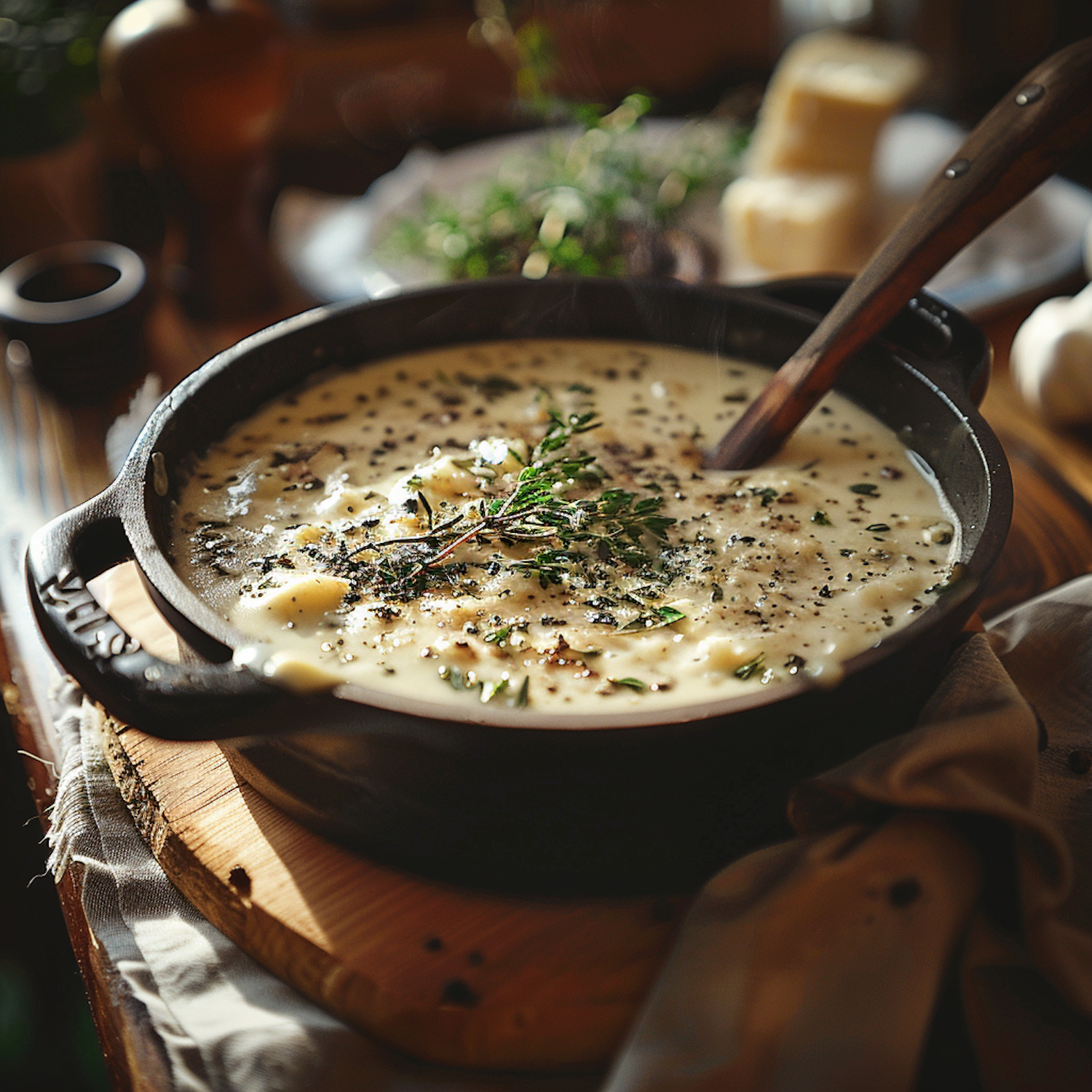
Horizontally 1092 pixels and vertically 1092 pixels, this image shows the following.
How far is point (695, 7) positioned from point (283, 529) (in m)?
3.36

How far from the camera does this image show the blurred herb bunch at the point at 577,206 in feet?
7.20

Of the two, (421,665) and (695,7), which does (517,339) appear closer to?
(421,665)

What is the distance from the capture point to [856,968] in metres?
0.90

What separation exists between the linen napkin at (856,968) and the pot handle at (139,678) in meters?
0.28

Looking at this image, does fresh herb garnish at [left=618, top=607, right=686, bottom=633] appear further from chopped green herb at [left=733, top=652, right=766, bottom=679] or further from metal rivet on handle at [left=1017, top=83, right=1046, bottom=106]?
metal rivet on handle at [left=1017, top=83, right=1046, bottom=106]

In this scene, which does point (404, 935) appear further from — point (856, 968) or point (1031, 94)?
point (1031, 94)

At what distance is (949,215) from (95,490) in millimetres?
1374

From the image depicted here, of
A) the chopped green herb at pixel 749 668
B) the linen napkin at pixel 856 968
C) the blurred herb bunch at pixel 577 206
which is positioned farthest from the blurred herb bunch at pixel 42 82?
the chopped green herb at pixel 749 668

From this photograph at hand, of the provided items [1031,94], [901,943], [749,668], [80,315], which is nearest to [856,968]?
[901,943]

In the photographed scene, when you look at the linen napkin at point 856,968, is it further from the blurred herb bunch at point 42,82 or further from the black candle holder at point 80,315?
the blurred herb bunch at point 42,82

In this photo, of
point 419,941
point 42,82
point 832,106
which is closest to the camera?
point 419,941

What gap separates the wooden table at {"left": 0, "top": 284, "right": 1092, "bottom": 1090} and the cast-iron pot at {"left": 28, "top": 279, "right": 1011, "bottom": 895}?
256mm

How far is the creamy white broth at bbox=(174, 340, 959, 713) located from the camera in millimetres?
1129

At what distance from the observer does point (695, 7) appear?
397 centimetres
